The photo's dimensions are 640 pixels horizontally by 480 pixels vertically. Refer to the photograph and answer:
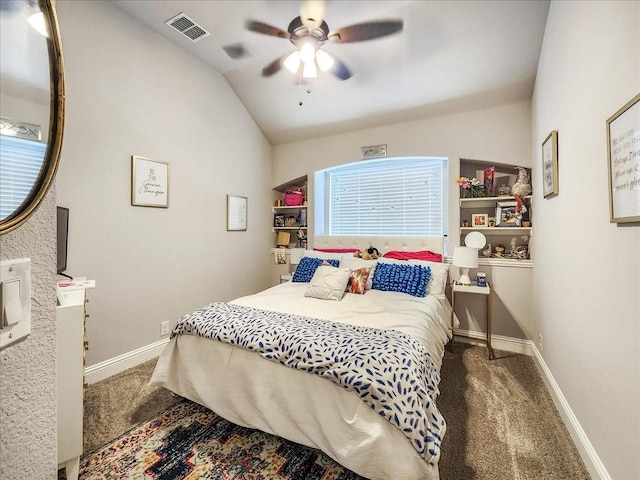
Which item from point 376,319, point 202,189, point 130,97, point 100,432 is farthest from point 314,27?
point 100,432

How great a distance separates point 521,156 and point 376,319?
2317 millimetres

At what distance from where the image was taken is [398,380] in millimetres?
1366

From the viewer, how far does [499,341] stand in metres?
3.03

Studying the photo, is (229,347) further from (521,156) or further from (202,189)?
(521,156)

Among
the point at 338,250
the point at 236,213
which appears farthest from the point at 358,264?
the point at 236,213

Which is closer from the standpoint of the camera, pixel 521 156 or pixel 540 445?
pixel 540 445

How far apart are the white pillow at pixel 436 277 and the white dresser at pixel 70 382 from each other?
2.53 meters

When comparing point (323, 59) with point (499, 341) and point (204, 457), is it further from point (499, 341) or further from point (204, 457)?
point (499, 341)

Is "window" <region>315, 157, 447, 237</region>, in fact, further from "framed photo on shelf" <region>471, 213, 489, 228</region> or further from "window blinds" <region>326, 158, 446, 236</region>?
"framed photo on shelf" <region>471, 213, 489, 228</region>

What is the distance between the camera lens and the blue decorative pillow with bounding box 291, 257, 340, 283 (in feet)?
10.6

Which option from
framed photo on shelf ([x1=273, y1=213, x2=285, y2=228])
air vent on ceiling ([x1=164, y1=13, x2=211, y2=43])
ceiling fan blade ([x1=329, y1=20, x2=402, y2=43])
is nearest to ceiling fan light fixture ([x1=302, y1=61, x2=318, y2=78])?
ceiling fan blade ([x1=329, y1=20, x2=402, y2=43])

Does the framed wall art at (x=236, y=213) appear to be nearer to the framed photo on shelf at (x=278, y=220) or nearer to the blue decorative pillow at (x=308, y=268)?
the framed photo on shelf at (x=278, y=220)

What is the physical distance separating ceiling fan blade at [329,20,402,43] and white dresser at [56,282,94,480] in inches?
100.0

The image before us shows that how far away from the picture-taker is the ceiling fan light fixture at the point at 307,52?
2.13m
